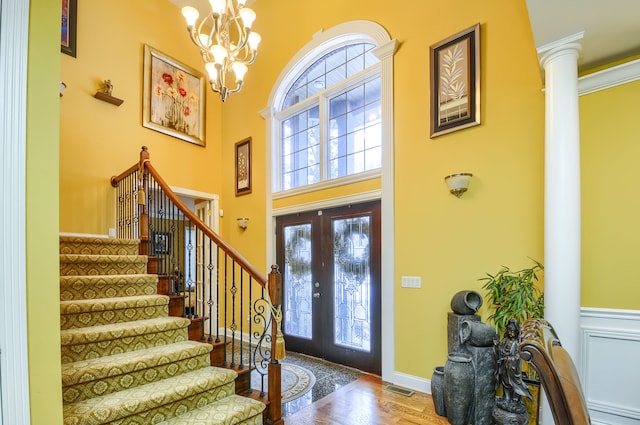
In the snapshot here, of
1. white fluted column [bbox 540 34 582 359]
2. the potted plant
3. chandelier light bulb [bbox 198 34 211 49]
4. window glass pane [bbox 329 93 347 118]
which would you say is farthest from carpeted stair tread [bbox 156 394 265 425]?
window glass pane [bbox 329 93 347 118]

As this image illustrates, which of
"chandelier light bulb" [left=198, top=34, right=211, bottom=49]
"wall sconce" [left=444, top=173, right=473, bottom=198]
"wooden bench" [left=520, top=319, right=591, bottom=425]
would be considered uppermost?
"chandelier light bulb" [left=198, top=34, right=211, bottom=49]

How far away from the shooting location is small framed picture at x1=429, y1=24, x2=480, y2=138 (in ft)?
11.1

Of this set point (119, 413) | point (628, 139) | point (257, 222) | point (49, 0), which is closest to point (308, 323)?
point (257, 222)

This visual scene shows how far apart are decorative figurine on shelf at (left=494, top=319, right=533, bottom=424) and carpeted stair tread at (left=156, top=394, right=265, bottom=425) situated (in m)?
1.78

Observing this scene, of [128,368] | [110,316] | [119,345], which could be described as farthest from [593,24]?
[110,316]

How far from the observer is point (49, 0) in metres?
1.56

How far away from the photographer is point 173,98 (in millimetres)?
5711

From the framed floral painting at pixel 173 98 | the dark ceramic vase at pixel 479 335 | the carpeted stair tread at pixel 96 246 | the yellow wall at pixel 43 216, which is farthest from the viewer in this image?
the framed floral painting at pixel 173 98

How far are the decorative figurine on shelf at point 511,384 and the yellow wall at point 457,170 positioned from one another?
0.72m

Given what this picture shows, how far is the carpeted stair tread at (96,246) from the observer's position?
3.45 metres

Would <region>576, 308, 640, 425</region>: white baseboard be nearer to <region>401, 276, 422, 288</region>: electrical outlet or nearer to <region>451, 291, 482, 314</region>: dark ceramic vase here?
<region>451, 291, 482, 314</region>: dark ceramic vase

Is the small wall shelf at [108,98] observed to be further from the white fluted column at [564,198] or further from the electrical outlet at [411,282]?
the white fluted column at [564,198]

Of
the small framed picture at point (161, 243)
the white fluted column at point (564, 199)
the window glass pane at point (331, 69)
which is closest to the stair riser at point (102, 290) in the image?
the small framed picture at point (161, 243)

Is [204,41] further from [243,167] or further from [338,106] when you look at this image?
[243,167]
